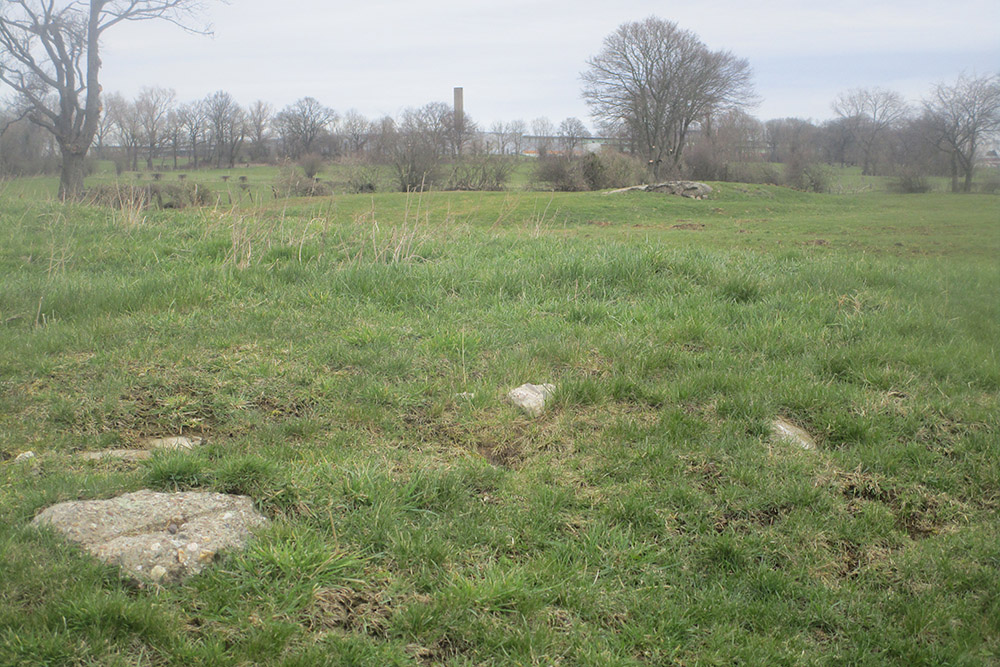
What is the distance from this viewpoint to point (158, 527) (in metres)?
2.84

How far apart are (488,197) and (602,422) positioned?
21762mm

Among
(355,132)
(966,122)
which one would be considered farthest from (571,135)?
Result: (966,122)

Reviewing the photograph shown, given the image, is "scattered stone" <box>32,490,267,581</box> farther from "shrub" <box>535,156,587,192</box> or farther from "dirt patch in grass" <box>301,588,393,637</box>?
"shrub" <box>535,156,587,192</box>

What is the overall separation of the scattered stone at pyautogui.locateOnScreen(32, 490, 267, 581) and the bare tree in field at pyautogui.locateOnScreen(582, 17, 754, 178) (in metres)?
11.1

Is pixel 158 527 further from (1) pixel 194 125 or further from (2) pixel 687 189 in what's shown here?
(2) pixel 687 189

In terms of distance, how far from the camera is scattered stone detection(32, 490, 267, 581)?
104 inches

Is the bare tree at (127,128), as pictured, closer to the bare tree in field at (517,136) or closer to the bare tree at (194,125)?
the bare tree at (194,125)

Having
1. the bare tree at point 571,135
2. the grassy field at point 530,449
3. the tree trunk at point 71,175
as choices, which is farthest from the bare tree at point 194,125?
the bare tree at point 571,135

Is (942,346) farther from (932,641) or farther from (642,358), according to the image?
(932,641)

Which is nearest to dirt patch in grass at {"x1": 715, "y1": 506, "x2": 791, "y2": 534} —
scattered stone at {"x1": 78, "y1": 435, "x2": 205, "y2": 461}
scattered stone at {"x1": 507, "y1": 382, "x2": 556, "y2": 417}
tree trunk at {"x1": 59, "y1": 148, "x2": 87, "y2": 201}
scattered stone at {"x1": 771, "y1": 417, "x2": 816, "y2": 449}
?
scattered stone at {"x1": 771, "y1": 417, "x2": 816, "y2": 449}

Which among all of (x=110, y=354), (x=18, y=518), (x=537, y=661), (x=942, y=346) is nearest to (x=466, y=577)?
(x=537, y=661)

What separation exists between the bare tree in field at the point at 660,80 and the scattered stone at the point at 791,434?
29.0ft

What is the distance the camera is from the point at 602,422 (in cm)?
412

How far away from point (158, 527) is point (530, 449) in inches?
76.6
